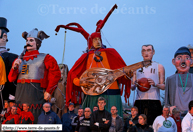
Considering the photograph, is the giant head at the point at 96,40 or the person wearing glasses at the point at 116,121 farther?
the giant head at the point at 96,40

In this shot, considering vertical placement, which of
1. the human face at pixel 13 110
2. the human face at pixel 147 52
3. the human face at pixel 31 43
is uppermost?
the human face at pixel 31 43

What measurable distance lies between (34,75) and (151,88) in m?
2.51

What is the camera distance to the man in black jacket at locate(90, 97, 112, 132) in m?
4.68

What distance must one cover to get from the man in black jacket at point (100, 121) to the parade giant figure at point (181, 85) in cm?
156

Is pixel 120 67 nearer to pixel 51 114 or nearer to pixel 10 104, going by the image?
pixel 51 114

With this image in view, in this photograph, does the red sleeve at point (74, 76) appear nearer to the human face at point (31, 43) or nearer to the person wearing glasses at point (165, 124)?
the human face at point (31, 43)

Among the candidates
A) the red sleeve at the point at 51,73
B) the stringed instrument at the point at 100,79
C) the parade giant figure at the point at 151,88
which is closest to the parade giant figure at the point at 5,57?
the red sleeve at the point at 51,73

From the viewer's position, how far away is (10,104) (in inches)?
236

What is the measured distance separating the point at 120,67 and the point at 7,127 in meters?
2.53

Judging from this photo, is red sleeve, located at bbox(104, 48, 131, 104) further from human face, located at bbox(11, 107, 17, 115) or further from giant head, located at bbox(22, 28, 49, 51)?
human face, located at bbox(11, 107, 17, 115)

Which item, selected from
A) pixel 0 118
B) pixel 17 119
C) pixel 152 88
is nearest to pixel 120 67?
pixel 152 88

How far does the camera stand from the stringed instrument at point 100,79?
5.53 metres

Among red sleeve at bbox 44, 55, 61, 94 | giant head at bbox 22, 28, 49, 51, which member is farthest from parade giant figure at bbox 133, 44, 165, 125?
giant head at bbox 22, 28, 49, 51

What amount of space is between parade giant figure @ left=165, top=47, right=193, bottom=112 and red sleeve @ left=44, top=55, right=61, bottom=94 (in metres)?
2.35
